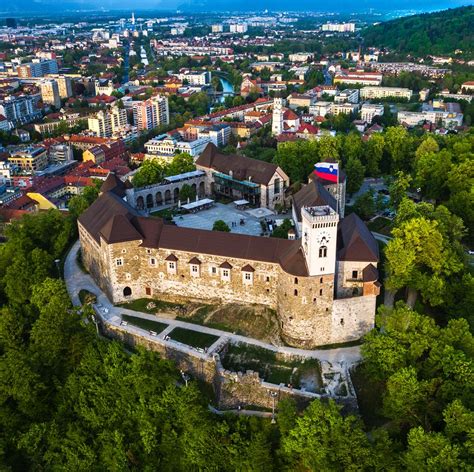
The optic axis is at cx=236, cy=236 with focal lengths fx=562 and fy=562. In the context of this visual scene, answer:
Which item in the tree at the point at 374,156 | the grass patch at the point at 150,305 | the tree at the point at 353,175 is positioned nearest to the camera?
the grass patch at the point at 150,305

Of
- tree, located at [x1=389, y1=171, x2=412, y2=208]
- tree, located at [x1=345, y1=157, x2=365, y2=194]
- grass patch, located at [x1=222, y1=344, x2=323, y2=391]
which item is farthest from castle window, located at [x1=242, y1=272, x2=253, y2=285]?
tree, located at [x1=345, y1=157, x2=365, y2=194]

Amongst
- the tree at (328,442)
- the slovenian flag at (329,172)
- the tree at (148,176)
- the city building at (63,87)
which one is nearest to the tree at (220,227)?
the slovenian flag at (329,172)

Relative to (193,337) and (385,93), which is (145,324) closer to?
(193,337)

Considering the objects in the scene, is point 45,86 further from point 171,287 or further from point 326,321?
point 326,321

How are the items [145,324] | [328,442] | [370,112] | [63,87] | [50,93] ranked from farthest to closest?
[63,87] → [50,93] → [370,112] → [145,324] → [328,442]

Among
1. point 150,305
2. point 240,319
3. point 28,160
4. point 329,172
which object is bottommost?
point 28,160

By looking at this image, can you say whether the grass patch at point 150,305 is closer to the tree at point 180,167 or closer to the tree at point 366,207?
the tree at point 366,207

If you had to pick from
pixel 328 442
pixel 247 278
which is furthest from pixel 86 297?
pixel 328 442
